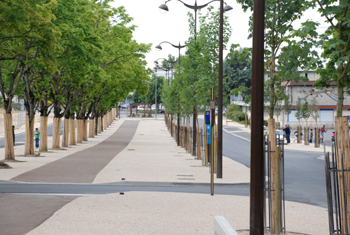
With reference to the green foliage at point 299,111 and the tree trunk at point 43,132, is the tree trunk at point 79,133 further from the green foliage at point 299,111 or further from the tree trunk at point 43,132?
the green foliage at point 299,111

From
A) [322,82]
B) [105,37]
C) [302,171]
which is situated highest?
[105,37]

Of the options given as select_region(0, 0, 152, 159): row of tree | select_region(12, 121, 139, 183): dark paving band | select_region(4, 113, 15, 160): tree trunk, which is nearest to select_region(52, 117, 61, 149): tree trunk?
select_region(0, 0, 152, 159): row of tree

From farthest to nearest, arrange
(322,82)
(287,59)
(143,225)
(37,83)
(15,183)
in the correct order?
(37,83) → (322,82) → (15,183) → (287,59) → (143,225)

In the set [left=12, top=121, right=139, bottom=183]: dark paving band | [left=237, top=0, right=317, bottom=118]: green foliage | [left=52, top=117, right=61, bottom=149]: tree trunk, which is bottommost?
[left=12, top=121, right=139, bottom=183]: dark paving band

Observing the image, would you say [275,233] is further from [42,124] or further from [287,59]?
[42,124]

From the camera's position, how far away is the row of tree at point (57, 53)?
16609mm

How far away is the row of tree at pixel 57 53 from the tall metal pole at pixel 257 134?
10.7 metres

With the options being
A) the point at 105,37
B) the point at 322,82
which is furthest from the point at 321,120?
the point at 322,82

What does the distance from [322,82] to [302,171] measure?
20.3 feet

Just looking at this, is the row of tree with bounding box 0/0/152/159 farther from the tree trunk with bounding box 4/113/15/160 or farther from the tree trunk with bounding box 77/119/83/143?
the tree trunk with bounding box 77/119/83/143

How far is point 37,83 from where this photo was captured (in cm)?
2712

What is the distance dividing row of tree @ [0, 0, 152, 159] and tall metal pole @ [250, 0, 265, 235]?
1070 centimetres

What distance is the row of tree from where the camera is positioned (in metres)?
16.6

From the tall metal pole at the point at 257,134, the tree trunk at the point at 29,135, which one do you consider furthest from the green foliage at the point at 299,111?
the tall metal pole at the point at 257,134
